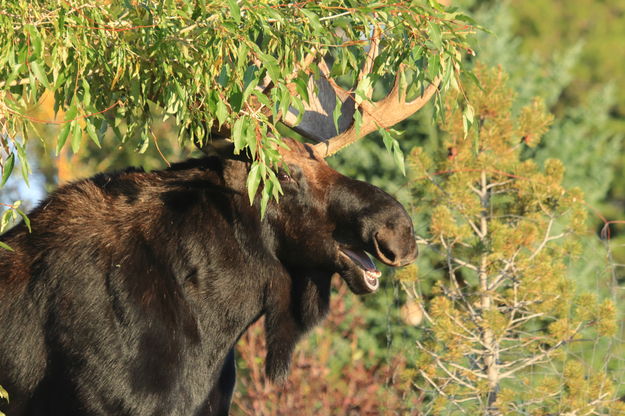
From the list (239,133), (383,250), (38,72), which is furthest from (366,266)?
(38,72)

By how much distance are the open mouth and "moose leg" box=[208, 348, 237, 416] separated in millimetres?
787

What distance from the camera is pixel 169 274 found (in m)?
5.26

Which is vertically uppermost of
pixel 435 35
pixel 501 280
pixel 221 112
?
pixel 435 35

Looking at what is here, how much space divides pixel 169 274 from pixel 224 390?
0.75 meters

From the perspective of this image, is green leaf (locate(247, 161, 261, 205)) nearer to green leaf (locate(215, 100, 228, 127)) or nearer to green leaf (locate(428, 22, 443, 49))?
green leaf (locate(215, 100, 228, 127))

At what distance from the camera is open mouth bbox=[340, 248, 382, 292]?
5371mm

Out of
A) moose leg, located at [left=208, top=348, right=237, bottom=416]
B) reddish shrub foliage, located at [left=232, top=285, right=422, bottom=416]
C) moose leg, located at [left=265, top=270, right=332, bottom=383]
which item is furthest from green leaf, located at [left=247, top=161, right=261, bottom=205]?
reddish shrub foliage, located at [left=232, top=285, right=422, bottom=416]

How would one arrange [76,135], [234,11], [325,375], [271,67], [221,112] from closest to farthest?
[234,11]
[271,67]
[76,135]
[221,112]
[325,375]

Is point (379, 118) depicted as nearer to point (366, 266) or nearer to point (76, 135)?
point (366, 266)

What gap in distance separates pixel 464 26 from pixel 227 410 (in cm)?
229

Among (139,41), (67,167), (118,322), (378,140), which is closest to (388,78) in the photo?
(139,41)

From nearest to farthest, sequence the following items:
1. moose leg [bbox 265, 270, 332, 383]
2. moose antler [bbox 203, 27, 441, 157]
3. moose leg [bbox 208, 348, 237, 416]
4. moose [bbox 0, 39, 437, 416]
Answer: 1. moose [bbox 0, 39, 437, 416]
2. moose leg [bbox 208, 348, 237, 416]
3. moose leg [bbox 265, 270, 332, 383]
4. moose antler [bbox 203, 27, 441, 157]

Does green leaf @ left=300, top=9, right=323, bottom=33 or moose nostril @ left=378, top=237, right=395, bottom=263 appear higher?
green leaf @ left=300, top=9, right=323, bottom=33

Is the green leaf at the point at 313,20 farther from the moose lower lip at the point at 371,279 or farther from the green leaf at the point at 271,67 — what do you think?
the moose lower lip at the point at 371,279
